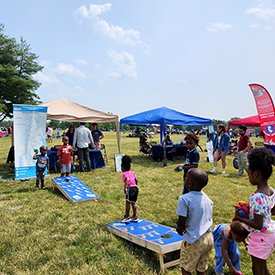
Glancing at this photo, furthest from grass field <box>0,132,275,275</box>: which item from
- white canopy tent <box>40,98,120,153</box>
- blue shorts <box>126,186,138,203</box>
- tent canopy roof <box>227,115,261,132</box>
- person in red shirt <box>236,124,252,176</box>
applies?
tent canopy roof <box>227,115,261,132</box>

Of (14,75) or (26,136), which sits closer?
(26,136)

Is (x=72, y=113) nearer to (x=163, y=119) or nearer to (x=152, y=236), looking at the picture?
(x=163, y=119)

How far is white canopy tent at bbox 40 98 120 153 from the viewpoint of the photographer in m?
9.42

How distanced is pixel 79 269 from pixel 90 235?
901mm

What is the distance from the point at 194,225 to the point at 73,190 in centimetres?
454

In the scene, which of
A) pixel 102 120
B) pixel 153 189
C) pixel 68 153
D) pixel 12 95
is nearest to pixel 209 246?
pixel 153 189

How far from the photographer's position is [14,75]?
20.0 metres

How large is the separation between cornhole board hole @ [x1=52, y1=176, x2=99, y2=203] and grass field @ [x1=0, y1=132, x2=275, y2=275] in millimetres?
190

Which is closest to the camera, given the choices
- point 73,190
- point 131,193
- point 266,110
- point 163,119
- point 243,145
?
point 131,193

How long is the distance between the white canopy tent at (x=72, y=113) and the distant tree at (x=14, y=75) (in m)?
8.42

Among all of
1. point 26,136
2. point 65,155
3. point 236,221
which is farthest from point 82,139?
point 236,221

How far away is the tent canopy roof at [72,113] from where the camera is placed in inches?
371

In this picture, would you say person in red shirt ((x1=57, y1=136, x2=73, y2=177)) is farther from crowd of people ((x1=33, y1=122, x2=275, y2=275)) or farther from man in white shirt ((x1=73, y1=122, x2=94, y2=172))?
crowd of people ((x1=33, y1=122, x2=275, y2=275))

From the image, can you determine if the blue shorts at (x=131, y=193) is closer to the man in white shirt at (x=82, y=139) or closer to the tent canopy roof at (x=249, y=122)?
the man in white shirt at (x=82, y=139)
